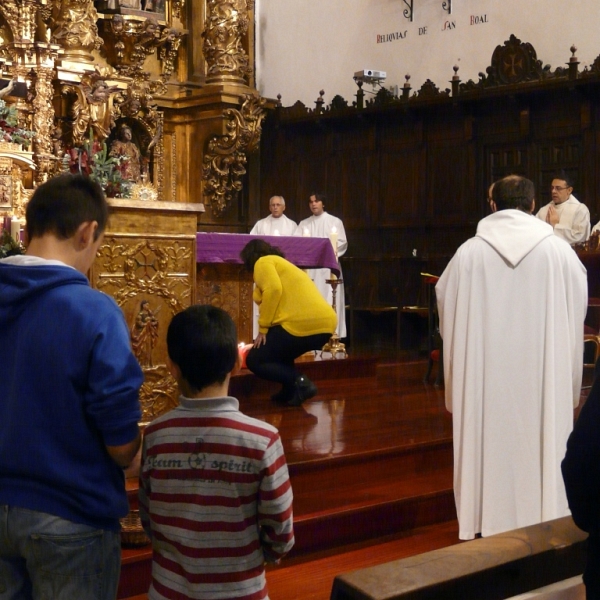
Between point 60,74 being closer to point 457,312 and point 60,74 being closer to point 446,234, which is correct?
point 446,234

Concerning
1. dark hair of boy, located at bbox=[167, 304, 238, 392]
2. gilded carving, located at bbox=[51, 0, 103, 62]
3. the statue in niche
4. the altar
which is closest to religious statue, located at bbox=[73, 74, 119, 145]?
gilded carving, located at bbox=[51, 0, 103, 62]

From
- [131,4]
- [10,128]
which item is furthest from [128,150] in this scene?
[10,128]

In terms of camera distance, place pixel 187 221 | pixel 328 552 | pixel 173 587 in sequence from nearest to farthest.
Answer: pixel 173 587
pixel 328 552
pixel 187 221

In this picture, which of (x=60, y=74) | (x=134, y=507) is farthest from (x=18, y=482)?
(x=60, y=74)

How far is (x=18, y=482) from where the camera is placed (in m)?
2.12

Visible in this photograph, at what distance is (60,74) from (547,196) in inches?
207

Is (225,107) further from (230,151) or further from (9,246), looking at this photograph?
(9,246)

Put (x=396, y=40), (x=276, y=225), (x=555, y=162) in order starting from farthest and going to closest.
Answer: (x=396, y=40) < (x=276, y=225) < (x=555, y=162)

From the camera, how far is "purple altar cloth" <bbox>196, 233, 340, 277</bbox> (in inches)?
298

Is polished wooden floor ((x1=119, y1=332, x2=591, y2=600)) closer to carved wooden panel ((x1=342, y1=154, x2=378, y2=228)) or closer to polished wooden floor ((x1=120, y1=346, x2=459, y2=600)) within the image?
polished wooden floor ((x1=120, y1=346, x2=459, y2=600))

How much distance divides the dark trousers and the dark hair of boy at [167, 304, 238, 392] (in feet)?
12.7

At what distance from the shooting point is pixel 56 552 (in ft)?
6.86

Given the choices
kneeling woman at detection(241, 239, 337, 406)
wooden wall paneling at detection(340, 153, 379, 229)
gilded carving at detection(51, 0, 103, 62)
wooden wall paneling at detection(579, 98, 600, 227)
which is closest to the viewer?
kneeling woman at detection(241, 239, 337, 406)

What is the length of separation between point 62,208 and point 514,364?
8.52 ft
